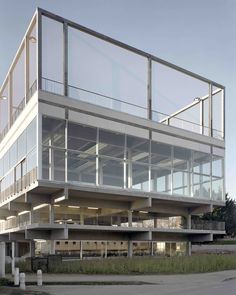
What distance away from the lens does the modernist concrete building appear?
92.1 ft

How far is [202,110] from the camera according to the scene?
38906 millimetres

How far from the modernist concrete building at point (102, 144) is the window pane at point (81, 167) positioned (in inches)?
2.4

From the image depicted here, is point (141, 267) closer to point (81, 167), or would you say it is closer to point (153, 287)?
point (81, 167)

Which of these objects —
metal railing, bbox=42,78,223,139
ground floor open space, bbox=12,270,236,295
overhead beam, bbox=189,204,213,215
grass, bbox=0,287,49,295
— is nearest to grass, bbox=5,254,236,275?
ground floor open space, bbox=12,270,236,295

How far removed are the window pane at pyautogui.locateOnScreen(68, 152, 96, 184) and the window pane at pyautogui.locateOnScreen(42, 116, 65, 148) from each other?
0.99 metres

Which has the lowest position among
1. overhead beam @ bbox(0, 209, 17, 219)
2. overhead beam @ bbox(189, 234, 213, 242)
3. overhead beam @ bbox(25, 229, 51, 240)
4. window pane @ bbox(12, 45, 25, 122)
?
overhead beam @ bbox(189, 234, 213, 242)

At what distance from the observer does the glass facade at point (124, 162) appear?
90.3 feet

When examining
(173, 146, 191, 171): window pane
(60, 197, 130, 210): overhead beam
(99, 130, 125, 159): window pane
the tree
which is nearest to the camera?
(99, 130, 125, 159): window pane

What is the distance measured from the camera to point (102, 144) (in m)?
30.0

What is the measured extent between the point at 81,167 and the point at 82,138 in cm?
198

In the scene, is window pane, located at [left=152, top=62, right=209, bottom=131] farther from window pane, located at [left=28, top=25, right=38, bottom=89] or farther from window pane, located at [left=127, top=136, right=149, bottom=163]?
window pane, located at [left=28, top=25, right=38, bottom=89]

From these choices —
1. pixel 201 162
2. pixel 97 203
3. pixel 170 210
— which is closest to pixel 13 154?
pixel 97 203

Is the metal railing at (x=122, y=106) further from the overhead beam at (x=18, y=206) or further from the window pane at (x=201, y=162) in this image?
the overhead beam at (x=18, y=206)

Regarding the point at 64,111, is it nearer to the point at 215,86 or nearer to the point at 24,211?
the point at 24,211
